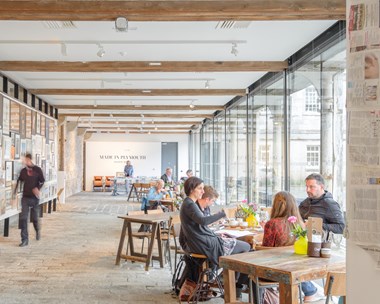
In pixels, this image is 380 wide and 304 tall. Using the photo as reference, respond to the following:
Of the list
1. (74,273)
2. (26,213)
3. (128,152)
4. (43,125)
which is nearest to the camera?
(74,273)

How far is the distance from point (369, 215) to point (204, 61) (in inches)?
263

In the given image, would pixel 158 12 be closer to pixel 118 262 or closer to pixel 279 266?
pixel 279 266

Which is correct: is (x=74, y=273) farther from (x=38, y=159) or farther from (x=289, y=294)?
(x=38, y=159)

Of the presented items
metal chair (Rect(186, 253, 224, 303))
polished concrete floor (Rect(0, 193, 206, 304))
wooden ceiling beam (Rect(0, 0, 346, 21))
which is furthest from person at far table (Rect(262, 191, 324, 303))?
wooden ceiling beam (Rect(0, 0, 346, 21))

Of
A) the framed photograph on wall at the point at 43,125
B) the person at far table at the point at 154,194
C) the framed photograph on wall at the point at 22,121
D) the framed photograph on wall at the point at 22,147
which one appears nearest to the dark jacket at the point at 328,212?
the person at far table at the point at 154,194

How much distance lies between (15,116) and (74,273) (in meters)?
4.77

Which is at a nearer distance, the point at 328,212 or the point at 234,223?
the point at 328,212

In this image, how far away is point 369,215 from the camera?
1.84 metres

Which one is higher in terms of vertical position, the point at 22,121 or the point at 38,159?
the point at 22,121

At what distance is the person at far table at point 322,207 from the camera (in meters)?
5.70

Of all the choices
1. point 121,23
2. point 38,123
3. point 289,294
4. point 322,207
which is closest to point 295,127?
point 322,207

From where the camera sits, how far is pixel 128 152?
87.1 ft

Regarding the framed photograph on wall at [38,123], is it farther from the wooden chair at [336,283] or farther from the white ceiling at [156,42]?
the wooden chair at [336,283]

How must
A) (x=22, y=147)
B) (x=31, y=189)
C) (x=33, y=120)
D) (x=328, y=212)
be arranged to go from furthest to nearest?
(x=33, y=120) < (x=22, y=147) < (x=31, y=189) < (x=328, y=212)
